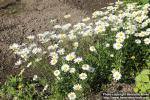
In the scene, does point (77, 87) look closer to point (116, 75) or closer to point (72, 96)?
point (72, 96)

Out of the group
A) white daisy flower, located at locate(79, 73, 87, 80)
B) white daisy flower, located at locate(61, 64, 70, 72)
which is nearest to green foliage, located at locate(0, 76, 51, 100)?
white daisy flower, located at locate(61, 64, 70, 72)

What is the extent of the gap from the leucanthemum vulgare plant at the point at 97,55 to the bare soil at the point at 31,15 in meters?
1.58

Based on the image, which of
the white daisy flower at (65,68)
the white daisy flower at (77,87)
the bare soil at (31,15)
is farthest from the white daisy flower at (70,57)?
the bare soil at (31,15)

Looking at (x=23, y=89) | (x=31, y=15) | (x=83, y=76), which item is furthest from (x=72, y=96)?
(x=31, y=15)

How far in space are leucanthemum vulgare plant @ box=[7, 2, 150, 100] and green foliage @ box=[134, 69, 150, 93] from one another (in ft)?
0.91

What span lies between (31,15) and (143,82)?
428 cm

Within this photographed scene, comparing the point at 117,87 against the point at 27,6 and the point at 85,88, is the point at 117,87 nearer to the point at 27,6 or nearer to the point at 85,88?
the point at 85,88

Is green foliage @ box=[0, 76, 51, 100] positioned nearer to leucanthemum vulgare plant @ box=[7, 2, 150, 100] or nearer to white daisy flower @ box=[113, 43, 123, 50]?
leucanthemum vulgare plant @ box=[7, 2, 150, 100]

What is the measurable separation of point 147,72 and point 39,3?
4.84 metres

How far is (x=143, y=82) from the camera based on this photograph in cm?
516

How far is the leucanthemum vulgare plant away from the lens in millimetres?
5438

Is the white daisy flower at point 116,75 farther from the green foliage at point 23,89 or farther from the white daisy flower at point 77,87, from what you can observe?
the green foliage at point 23,89

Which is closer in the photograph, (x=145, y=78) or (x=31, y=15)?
(x=145, y=78)

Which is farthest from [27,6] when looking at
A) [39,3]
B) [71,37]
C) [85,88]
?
[85,88]
